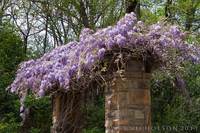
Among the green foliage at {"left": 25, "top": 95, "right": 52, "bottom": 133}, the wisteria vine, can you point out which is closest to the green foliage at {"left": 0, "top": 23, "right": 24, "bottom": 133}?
the green foliage at {"left": 25, "top": 95, "right": 52, "bottom": 133}

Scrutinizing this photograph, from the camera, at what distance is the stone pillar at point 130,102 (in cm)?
602

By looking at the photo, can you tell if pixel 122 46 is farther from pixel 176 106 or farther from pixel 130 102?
pixel 176 106

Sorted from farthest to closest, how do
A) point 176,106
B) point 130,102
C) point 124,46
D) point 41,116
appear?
point 176,106, point 41,116, point 130,102, point 124,46

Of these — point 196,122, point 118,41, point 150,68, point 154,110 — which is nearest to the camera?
point 118,41

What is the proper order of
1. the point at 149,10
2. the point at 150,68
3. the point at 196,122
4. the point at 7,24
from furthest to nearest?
the point at 149,10 < the point at 7,24 < the point at 196,122 < the point at 150,68

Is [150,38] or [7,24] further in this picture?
[7,24]

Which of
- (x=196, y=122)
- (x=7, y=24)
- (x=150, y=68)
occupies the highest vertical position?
(x=7, y=24)

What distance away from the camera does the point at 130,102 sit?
6047 millimetres

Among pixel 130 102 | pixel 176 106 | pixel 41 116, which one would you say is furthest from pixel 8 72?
pixel 130 102

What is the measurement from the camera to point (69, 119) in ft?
24.7

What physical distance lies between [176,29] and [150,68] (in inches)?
22.9

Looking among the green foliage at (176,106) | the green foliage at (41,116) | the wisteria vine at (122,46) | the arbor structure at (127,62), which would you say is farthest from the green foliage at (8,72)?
the arbor structure at (127,62)

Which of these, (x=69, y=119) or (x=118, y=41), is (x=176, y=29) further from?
(x=69, y=119)

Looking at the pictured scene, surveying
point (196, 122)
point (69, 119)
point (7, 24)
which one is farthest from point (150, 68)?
point (7, 24)
